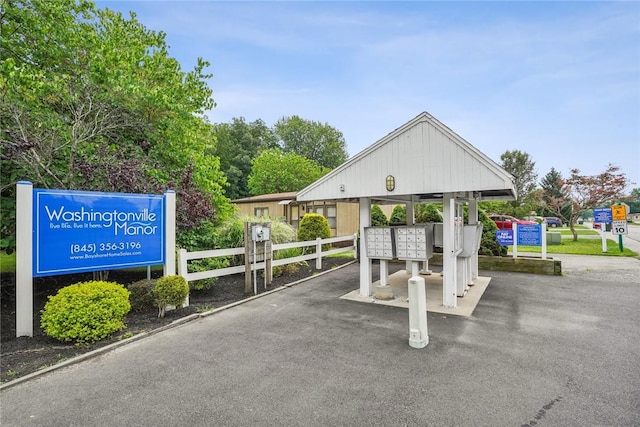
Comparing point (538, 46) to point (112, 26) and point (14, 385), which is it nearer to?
point (112, 26)

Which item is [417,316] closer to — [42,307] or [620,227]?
[42,307]

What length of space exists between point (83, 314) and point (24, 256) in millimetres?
1205

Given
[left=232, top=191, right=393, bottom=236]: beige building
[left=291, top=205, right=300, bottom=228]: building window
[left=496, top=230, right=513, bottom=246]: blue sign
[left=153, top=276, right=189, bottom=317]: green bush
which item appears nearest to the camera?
[left=153, top=276, right=189, bottom=317]: green bush

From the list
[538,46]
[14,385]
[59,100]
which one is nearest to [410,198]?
[538,46]

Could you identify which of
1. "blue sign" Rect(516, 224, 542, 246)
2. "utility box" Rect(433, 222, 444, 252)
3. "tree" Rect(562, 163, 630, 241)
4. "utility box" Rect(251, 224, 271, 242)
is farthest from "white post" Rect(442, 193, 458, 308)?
"tree" Rect(562, 163, 630, 241)

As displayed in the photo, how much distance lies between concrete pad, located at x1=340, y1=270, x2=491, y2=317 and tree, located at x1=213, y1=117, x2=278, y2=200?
92.1 feet

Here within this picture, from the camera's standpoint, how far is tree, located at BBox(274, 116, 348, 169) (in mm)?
44062

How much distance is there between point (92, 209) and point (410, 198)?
22.2ft

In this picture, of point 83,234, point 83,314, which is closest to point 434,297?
point 83,314

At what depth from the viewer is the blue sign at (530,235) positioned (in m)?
9.66

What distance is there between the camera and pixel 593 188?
1719 cm

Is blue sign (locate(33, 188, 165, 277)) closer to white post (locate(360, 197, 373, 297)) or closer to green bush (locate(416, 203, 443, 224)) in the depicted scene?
white post (locate(360, 197, 373, 297))

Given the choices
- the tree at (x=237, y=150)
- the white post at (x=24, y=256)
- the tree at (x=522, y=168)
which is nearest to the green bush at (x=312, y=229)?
the white post at (x=24, y=256)

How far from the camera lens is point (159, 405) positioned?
2742 mm
